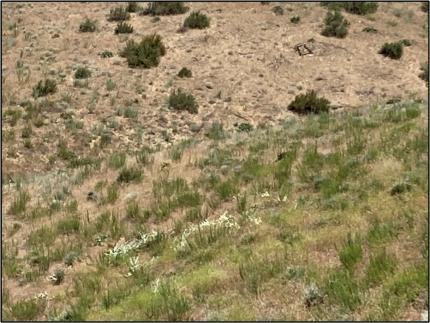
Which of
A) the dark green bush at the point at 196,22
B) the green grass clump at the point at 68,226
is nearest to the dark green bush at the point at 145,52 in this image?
the dark green bush at the point at 196,22

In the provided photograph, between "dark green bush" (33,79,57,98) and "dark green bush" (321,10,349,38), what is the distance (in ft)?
52.0

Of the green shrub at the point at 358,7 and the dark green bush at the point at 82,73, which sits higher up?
the green shrub at the point at 358,7

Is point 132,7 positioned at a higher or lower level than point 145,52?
higher

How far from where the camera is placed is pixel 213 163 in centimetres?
1673

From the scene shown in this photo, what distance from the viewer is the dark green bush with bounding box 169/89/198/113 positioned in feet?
86.6

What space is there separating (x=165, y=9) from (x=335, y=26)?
33.5 ft

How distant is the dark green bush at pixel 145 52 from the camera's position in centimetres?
2973

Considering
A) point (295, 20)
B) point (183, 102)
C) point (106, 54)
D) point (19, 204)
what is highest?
point (295, 20)

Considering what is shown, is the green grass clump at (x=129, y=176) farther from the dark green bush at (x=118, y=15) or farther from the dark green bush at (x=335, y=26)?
the dark green bush at (x=335, y=26)

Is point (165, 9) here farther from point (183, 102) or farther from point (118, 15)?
point (183, 102)

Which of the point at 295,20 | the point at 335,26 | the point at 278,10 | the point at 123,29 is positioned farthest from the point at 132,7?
the point at 335,26

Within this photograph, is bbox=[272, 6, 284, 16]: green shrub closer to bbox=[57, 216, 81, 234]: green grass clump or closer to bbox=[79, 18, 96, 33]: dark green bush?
bbox=[79, 18, 96, 33]: dark green bush

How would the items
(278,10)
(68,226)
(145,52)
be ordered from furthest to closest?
(278,10), (145,52), (68,226)

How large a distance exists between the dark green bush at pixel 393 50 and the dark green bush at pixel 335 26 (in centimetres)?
270
